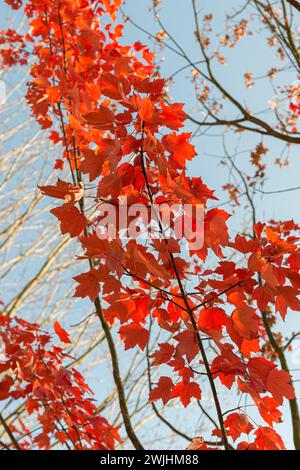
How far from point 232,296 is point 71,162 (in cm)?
139

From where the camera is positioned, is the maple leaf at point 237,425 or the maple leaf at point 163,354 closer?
the maple leaf at point 163,354

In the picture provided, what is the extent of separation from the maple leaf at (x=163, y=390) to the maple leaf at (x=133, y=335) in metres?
0.10

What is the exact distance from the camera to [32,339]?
5.96ft

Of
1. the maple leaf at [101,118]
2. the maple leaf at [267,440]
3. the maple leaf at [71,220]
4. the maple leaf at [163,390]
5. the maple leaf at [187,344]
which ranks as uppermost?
the maple leaf at [101,118]

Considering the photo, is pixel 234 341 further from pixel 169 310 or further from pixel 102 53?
pixel 102 53

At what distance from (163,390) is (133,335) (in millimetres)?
156

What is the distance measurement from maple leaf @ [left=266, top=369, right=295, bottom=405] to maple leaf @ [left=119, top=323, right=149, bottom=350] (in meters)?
0.31

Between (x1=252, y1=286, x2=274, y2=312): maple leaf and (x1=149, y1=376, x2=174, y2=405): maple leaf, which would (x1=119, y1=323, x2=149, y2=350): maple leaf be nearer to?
(x1=149, y1=376, x2=174, y2=405): maple leaf

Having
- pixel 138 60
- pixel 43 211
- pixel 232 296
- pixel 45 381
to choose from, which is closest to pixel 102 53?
pixel 138 60

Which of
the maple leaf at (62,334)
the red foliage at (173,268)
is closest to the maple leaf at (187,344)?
the red foliage at (173,268)

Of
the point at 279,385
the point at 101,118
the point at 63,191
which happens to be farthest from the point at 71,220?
Answer: the point at 279,385

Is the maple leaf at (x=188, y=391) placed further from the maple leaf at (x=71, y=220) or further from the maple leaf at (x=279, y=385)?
the maple leaf at (x=71, y=220)

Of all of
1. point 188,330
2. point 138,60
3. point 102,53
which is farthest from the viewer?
point 138,60

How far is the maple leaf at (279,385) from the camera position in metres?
0.95
